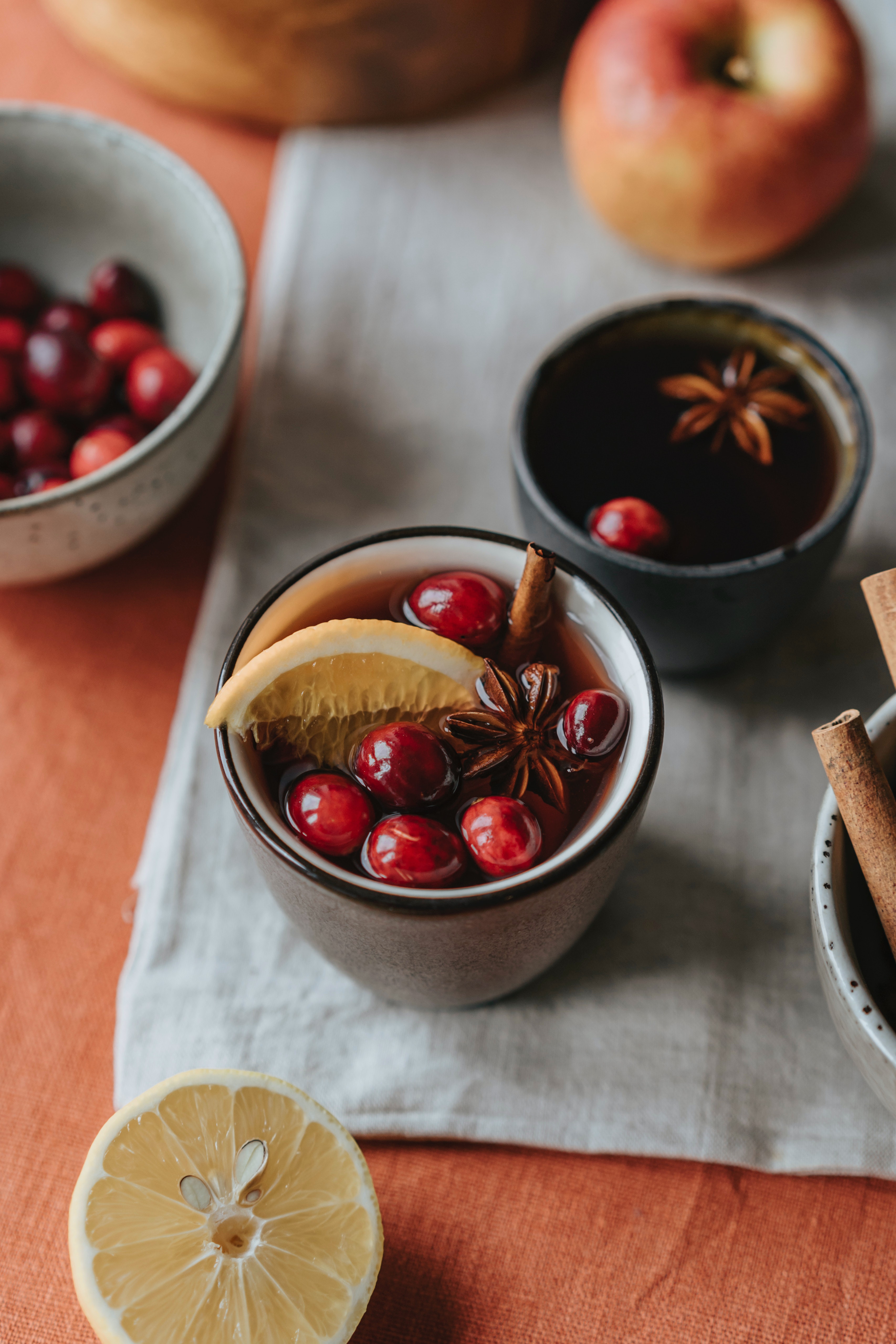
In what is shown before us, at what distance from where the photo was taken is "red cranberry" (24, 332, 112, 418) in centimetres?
106

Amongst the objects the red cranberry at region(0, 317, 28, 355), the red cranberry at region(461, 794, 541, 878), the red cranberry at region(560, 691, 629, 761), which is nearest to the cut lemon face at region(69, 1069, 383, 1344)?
the red cranberry at region(461, 794, 541, 878)

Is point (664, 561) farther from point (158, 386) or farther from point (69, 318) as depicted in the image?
point (69, 318)

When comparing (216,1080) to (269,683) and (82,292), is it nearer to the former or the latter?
(269,683)

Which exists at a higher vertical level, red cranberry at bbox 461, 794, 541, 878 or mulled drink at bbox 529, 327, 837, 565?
mulled drink at bbox 529, 327, 837, 565

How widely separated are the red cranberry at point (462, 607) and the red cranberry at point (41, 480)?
16.5 inches

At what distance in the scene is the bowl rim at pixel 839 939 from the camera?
67 cm

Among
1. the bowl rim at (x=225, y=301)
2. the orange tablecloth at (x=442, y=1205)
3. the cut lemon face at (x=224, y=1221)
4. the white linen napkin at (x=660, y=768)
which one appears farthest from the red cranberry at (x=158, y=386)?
the cut lemon face at (x=224, y=1221)

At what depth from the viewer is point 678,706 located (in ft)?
3.33

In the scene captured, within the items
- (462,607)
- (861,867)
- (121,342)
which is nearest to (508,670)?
(462,607)

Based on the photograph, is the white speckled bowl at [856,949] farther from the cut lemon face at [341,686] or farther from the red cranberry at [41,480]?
the red cranberry at [41,480]

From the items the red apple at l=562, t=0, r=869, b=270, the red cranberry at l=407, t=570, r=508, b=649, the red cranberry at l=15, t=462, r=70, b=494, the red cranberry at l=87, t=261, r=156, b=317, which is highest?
the red apple at l=562, t=0, r=869, b=270

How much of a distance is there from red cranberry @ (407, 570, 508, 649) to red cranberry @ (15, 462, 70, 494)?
1.37 feet

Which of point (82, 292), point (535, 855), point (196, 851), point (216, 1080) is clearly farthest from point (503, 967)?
point (82, 292)

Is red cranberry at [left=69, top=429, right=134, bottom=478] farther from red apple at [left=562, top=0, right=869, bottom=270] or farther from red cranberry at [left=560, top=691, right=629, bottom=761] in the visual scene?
red apple at [left=562, top=0, right=869, bottom=270]
